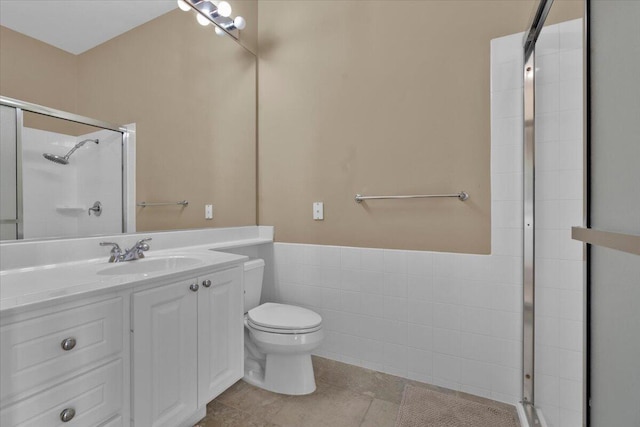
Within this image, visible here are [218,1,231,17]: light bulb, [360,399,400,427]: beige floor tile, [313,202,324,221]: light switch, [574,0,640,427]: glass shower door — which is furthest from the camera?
[313,202,324,221]: light switch

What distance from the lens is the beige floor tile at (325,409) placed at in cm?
144

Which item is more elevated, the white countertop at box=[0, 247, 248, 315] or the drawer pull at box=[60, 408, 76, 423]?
the white countertop at box=[0, 247, 248, 315]

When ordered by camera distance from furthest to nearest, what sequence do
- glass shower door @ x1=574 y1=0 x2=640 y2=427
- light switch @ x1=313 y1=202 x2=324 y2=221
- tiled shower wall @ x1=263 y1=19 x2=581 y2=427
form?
light switch @ x1=313 y1=202 x2=324 y2=221 → tiled shower wall @ x1=263 y1=19 x2=581 y2=427 → glass shower door @ x1=574 y1=0 x2=640 y2=427

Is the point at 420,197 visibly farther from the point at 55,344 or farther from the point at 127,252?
the point at 55,344

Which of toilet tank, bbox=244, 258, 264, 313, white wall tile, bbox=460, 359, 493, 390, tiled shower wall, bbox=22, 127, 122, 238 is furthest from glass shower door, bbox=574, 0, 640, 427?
tiled shower wall, bbox=22, 127, 122, 238

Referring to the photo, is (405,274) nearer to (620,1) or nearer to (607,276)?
(607,276)

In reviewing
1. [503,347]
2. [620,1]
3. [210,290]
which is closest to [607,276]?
[620,1]

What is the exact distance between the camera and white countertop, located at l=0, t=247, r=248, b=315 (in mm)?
800

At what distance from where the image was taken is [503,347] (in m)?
1.57

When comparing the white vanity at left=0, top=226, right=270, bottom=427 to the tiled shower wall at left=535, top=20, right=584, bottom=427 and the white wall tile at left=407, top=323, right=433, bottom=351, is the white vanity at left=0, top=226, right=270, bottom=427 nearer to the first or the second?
the white wall tile at left=407, top=323, right=433, bottom=351

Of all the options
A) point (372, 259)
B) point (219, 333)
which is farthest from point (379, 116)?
point (219, 333)

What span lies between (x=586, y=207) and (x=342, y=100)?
155cm

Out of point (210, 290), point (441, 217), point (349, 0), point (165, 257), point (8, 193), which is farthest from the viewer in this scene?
point (349, 0)

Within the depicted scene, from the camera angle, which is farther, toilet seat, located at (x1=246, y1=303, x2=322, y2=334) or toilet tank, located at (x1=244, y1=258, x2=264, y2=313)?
toilet tank, located at (x1=244, y1=258, x2=264, y2=313)
